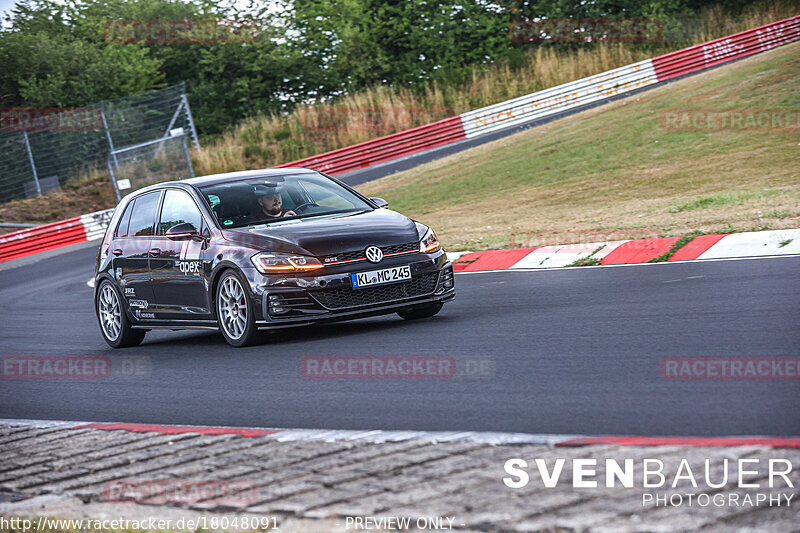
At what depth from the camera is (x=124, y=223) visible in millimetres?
11703

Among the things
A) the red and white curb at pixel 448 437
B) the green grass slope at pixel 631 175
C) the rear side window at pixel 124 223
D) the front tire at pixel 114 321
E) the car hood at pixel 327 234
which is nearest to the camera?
the red and white curb at pixel 448 437

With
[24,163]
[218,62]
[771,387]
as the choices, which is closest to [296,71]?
[218,62]

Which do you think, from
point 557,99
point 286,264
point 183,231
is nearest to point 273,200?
point 183,231

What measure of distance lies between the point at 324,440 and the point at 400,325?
4.75 m

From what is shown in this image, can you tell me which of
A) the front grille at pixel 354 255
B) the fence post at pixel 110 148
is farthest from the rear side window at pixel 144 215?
the fence post at pixel 110 148

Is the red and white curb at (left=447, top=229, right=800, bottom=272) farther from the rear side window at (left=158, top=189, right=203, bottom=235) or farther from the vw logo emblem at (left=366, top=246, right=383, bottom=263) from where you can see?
the rear side window at (left=158, top=189, right=203, bottom=235)

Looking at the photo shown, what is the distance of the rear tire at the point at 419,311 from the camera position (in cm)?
1042

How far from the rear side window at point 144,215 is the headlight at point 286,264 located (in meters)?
2.16

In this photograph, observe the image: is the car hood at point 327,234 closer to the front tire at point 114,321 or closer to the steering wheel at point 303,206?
the steering wheel at point 303,206

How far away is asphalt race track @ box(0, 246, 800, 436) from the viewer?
5570 millimetres

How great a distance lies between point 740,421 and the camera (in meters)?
5.00

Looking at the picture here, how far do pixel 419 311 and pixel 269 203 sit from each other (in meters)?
1.76

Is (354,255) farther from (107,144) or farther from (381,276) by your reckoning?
(107,144)

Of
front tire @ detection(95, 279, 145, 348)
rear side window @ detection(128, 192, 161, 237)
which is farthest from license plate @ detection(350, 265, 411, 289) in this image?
front tire @ detection(95, 279, 145, 348)
